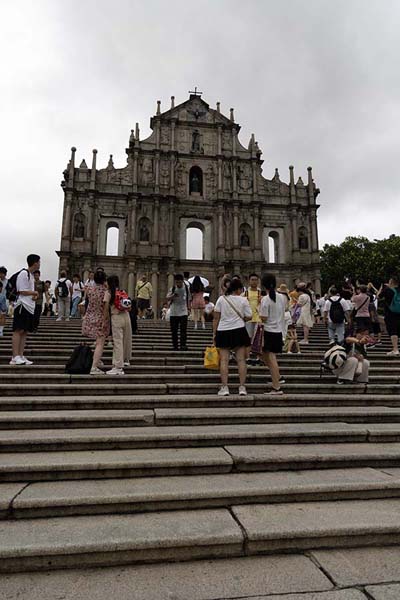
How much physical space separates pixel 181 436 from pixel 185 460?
0.52 meters

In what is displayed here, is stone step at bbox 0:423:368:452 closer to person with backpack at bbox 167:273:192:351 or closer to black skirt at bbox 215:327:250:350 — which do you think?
black skirt at bbox 215:327:250:350

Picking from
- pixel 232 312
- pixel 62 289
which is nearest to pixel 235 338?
pixel 232 312

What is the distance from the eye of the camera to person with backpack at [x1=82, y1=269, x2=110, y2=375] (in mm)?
6477

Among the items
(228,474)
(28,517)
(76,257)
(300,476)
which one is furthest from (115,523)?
(76,257)

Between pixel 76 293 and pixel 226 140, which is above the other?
pixel 226 140

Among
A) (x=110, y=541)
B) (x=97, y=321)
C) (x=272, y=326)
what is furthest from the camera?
(x=97, y=321)

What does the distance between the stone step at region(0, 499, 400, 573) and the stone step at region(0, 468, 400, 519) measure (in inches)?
2.8

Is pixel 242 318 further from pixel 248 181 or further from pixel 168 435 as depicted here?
pixel 248 181

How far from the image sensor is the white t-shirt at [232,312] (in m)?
5.74

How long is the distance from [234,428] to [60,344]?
6002mm

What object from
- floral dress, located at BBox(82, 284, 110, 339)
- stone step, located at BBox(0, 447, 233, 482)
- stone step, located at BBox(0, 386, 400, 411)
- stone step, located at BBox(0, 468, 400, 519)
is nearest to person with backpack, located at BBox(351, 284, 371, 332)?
stone step, located at BBox(0, 386, 400, 411)

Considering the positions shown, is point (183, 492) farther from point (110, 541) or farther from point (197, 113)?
point (197, 113)

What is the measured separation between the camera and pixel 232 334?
5.70 m

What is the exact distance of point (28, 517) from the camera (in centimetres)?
287
